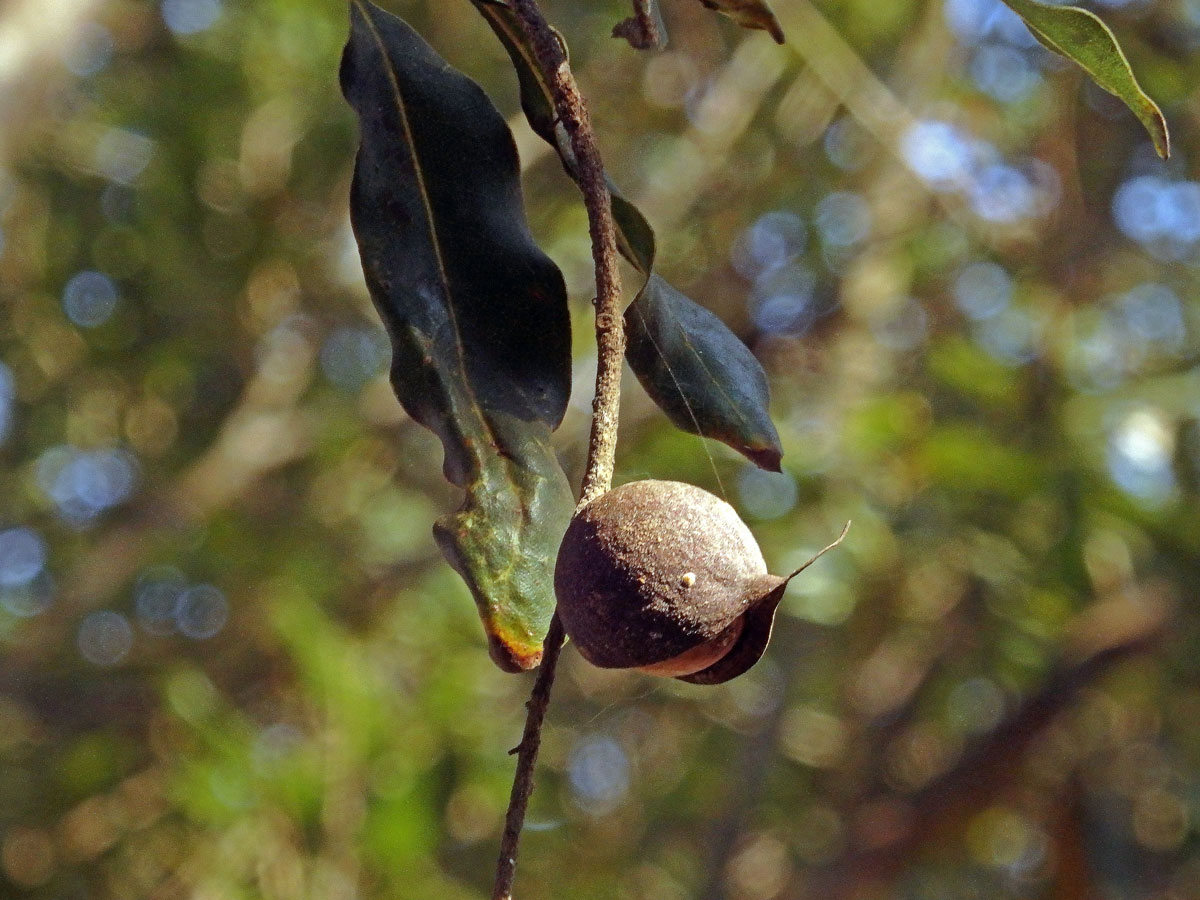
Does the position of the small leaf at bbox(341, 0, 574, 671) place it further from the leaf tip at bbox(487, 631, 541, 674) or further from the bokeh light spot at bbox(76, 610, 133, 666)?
the bokeh light spot at bbox(76, 610, 133, 666)

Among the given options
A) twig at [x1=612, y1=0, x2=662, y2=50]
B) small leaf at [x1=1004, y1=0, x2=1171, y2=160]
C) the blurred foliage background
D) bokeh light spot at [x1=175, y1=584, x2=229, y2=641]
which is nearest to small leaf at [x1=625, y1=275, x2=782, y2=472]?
twig at [x1=612, y1=0, x2=662, y2=50]

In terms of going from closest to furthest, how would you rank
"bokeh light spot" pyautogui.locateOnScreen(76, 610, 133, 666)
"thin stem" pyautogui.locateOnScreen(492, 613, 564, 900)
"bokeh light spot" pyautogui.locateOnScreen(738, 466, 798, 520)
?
"thin stem" pyautogui.locateOnScreen(492, 613, 564, 900)
"bokeh light spot" pyautogui.locateOnScreen(738, 466, 798, 520)
"bokeh light spot" pyautogui.locateOnScreen(76, 610, 133, 666)

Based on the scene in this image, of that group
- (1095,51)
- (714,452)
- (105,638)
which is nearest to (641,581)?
(1095,51)

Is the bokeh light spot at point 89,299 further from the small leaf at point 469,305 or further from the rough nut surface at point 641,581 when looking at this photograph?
the rough nut surface at point 641,581

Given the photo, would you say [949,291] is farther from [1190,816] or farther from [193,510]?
[193,510]

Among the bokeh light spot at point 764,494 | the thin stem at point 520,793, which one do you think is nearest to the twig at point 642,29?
the thin stem at point 520,793
